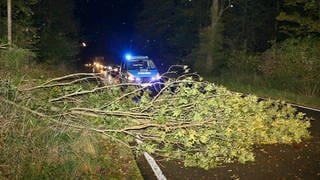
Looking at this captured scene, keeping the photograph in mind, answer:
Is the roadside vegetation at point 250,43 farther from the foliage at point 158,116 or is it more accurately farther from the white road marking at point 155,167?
the foliage at point 158,116

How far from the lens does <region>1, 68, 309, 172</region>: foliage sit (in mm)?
7289

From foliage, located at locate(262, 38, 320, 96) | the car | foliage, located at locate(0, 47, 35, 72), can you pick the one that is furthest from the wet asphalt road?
foliage, located at locate(262, 38, 320, 96)

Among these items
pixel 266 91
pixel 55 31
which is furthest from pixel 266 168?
pixel 55 31

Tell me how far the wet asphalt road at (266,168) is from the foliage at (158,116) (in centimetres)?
37

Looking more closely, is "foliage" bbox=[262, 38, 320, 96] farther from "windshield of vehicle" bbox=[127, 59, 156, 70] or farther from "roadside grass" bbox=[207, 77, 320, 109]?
"windshield of vehicle" bbox=[127, 59, 156, 70]

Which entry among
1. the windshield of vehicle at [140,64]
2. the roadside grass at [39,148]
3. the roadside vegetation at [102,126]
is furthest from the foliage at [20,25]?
the roadside grass at [39,148]

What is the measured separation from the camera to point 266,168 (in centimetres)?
856

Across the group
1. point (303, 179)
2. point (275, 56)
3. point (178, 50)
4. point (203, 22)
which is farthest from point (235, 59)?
point (303, 179)

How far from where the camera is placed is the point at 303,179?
25.4 ft

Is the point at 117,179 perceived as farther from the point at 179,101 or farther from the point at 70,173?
the point at 179,101

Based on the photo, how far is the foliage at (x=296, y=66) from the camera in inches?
859

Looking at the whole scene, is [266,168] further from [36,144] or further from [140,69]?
[140,69]

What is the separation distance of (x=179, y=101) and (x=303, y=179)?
98.6 inches

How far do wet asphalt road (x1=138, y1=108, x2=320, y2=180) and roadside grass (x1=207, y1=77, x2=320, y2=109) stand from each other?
875 cm
